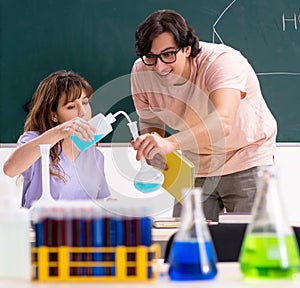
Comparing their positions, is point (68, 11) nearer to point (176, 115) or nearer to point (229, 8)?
point (229, 8)

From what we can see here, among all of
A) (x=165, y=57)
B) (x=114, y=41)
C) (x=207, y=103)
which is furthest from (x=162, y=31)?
(x=114, y=41)

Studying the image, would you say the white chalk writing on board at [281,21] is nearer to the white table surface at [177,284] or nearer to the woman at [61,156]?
the woman at [61,156]

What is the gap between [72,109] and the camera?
104 inches

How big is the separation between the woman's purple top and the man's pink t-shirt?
28cm

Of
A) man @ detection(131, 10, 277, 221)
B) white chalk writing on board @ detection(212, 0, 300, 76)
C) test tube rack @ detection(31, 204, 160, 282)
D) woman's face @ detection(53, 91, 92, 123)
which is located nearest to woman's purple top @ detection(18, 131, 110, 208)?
woman's face @ detection(53, 91, 92, 123)

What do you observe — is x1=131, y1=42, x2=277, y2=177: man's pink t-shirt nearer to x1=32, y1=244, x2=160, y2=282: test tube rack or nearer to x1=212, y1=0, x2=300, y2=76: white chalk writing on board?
x1=212, y1=0, x2=300, y2=76: white chalk writing on board

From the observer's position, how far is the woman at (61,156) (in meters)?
2.52

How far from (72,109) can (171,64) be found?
0.48m

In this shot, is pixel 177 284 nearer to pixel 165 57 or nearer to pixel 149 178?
pixel 149 178

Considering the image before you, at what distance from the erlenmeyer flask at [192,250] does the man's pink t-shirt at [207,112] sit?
137 cm

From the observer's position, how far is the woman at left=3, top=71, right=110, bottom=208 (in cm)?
252

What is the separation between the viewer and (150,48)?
235 centimetres

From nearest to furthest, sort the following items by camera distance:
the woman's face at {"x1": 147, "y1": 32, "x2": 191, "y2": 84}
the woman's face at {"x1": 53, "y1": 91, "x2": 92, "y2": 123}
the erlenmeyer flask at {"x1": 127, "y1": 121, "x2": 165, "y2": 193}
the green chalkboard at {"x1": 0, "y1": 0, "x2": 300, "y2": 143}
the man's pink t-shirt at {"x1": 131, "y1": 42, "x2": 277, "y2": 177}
A: the erlenmeyer flask at {"x1": 127, "y1": 121, "x2": 165, "y2": 193} < the woman's face at {"x1": 147, "y1": 32, "x2": 191, "y2": 84} < the man's pink t-shirt at {"x1": 131, "y1": 42, "x2": 277, "y2": 177} < the woman's face at {"x1": 53, "y1": 91, "x2": 92, "y2": 123} < the green chalkboard at {"x1": 0, "y1": 0, "x2": 300, "y2": 143}

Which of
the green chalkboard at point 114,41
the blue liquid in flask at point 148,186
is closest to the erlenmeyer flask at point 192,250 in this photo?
the blue liquid in flask at point 148,186
